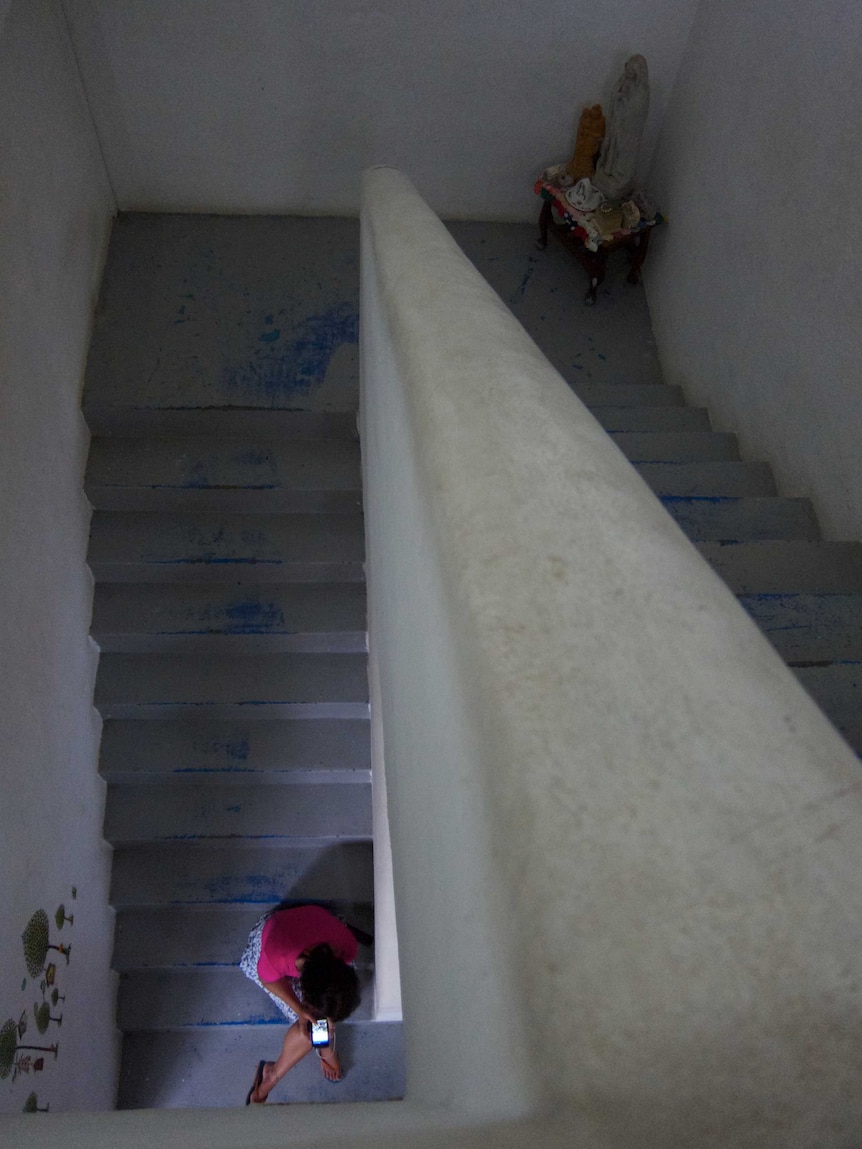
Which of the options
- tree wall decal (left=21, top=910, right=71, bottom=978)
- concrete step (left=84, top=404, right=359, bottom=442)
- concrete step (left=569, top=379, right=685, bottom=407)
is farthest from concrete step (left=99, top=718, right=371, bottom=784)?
concrete step (left=569, top=379, right=685, bottom=407)

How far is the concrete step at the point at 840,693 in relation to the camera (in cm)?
210

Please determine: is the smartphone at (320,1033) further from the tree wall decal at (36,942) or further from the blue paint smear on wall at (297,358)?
the blue paint smear on wall at (297,358)

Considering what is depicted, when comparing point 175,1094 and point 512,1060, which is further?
point 175,1094

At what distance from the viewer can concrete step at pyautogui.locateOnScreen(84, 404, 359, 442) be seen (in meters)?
3.83

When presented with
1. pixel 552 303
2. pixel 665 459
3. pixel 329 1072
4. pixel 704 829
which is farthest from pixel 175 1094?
pixel 552 303

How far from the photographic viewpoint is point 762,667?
0.75 metres

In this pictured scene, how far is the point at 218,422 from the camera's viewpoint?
397 centimetres

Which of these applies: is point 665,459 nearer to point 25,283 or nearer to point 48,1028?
point 25,283

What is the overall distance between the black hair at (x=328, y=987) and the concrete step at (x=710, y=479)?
2.51 meters

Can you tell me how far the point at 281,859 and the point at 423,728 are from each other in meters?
3.12

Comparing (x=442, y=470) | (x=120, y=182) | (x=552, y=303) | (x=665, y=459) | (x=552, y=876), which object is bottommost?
(x=552, y=876)

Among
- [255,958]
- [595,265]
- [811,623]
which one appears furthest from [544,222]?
[255,958]

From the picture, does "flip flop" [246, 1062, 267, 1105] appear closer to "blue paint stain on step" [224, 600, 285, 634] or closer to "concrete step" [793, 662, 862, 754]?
"blue paint stain on step" [224, 600, 285, 634]

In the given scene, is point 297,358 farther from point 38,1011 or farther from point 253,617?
point 38,1011
